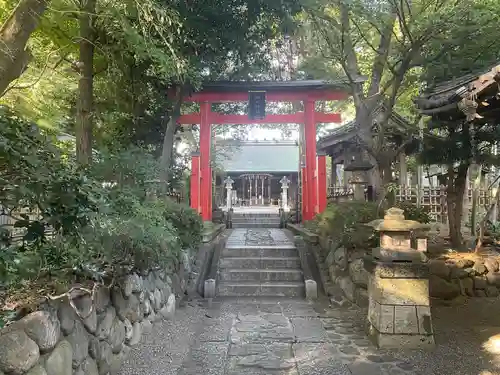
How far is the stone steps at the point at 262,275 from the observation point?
8.23 m

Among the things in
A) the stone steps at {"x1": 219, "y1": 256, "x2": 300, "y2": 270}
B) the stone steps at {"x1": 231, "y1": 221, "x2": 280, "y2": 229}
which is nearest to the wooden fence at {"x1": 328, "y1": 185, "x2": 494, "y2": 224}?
the stone steps at {"x1": 231, "y1": 221, "x2": 280, "y2": 229}

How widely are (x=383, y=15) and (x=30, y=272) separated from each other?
26.6ft

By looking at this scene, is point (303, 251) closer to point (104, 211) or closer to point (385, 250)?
point (385, 250)

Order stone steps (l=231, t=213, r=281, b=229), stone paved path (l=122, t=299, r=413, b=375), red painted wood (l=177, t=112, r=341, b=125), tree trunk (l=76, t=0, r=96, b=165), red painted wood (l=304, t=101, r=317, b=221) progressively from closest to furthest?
stone paved path (l=122, t=299, r=413, b=375) → tree trunk (l=76, t=0, r=96, b=165) → red painted wood (l=304, t=101, r=317, b=221) → red painted wood (l=177, t=112, r=341, b=125) → stone steps (l=231, t=213, r=281, b=229)

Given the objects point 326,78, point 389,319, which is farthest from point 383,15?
point 389,319

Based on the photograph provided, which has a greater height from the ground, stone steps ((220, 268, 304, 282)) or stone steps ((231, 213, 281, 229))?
stone steps ((231, 213, 281, 229))

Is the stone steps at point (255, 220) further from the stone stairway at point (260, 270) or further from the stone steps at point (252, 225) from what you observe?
the stone stairway at point (260, 270)

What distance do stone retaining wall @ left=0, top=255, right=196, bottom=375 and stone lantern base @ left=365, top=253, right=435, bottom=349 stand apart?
3160 millimetres

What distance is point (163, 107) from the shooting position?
33.7 ft

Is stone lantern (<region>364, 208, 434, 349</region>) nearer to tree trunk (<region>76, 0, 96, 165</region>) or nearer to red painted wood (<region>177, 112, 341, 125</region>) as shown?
tree trunk (<region>76, 0, 96, 165</region>)

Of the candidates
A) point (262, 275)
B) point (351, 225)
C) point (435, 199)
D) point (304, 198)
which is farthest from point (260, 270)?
point (435, 199)

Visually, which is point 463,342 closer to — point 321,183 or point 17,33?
point 17,33

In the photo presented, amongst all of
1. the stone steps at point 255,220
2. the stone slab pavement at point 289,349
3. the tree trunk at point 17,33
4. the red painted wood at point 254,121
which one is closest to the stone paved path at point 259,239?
the stone steps at point 255,220

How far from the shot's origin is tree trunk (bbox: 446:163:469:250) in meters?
8.33
